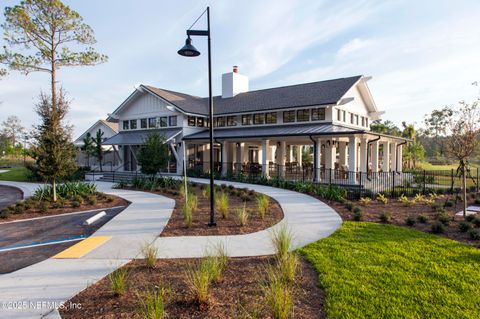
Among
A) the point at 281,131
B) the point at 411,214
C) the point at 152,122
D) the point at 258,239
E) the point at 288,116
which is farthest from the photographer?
the point at 152,122

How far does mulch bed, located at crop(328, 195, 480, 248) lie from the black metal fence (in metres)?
1.38

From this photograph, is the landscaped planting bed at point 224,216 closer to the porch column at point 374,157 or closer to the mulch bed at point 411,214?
the mulch bed at point 411,214

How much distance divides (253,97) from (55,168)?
60.1 ft

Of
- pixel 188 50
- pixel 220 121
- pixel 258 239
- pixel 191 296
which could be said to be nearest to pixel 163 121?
pixel 220 121

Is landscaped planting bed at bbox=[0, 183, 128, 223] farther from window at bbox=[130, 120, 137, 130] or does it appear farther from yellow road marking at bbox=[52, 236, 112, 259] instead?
window at bbox=[130, 120, 137, 130]

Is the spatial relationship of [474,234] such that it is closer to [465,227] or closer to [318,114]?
[465,227]

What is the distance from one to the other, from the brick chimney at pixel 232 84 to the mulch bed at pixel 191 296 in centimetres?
2535

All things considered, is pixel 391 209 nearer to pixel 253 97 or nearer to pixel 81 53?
pixel 253 97

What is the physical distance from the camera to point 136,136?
27.4 metres

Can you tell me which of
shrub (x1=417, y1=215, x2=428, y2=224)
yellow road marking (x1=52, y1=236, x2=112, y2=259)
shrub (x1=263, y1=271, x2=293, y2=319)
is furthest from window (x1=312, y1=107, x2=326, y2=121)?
shrub (x1=263, y1=271, x2=293, y2=319)

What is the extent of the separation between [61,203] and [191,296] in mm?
10473

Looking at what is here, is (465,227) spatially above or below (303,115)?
below

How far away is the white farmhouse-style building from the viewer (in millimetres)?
20453

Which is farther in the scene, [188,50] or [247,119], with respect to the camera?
[247,119]
